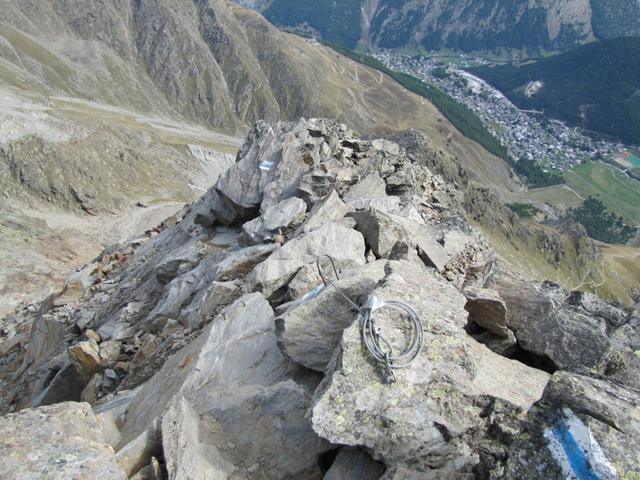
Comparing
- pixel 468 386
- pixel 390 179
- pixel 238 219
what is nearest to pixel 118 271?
pixel 238 219

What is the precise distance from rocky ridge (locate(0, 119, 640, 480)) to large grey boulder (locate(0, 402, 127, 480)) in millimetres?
45

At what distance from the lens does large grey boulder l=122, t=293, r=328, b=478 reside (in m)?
10.1

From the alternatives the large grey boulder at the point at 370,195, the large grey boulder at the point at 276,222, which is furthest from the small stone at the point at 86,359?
the large grey boulder at the point at 370,195

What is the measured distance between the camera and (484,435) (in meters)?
8.87

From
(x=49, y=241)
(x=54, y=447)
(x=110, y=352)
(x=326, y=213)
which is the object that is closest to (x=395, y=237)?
(x=326, y=213)

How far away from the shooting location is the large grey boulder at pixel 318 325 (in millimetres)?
11805

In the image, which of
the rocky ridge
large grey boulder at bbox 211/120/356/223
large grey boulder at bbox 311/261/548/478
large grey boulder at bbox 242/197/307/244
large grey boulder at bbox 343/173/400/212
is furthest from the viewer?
large grey boulder at bbox 211/120/356/223

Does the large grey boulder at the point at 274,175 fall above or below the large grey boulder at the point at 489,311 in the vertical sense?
below

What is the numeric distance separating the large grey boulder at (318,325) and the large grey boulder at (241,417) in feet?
2.76

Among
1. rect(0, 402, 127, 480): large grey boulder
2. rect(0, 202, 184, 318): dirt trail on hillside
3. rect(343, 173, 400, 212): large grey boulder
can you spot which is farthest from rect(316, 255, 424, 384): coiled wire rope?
rect(0, 202, 184, 318): dirt trail on hillside

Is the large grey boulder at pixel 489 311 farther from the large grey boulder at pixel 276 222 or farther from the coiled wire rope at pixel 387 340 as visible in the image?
the large grey boulder at pixel 276 222

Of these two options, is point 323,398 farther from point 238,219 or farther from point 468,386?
point 238,219

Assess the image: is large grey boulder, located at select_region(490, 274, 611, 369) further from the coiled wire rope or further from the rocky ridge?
the coiled wire rope

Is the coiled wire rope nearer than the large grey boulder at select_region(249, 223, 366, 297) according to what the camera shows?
Yes
